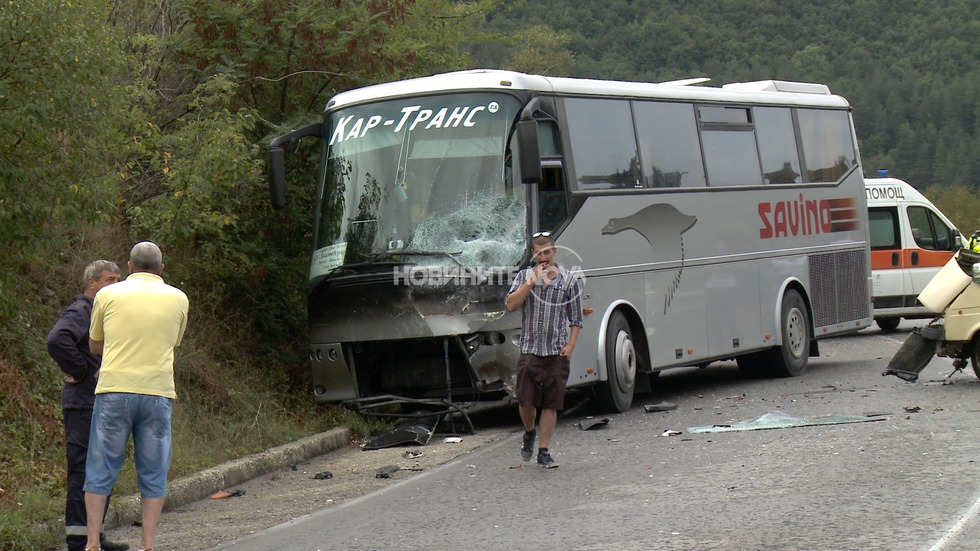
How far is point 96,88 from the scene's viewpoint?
30.0 feet

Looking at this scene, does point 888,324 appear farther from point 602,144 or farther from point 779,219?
point 602,144

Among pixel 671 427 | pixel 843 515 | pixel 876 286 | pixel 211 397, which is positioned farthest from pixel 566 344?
pixel 876 286

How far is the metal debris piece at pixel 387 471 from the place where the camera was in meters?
10.2

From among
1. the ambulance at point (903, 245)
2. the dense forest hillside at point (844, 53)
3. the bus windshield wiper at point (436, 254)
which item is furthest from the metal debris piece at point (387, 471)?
the dense forest hillside at point (844, 53)

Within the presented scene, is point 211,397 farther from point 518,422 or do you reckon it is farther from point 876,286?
point 876,286

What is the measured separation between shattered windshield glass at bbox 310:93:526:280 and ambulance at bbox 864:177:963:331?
1288 centimetres

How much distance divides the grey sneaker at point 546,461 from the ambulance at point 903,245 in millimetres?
14514

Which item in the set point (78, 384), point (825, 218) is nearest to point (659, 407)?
point (825, 218)

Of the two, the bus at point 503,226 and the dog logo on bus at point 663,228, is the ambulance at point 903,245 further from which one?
the dog logo on bus at point 663,228

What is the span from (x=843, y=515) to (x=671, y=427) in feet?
15.3

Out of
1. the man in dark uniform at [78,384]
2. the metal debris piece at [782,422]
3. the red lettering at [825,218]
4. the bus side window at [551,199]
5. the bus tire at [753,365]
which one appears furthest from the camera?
the red lettering at [825,218]

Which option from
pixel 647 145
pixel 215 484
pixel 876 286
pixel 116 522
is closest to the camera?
pixel 116 522

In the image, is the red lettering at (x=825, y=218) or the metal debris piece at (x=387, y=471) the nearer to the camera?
the metal debris piece at (x=387, y=471)

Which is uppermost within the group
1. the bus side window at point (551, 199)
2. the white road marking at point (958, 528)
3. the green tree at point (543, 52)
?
the green tree at point (543, 52)
